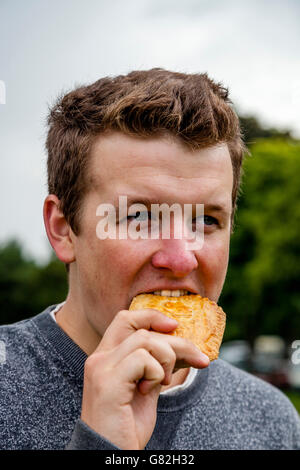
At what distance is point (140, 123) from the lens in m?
3.27

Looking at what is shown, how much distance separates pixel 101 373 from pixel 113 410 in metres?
0.18

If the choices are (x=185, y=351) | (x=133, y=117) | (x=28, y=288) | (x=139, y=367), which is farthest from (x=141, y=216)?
(x=28, y=288)

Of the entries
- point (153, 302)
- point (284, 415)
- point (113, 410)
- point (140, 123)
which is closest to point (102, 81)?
point (140, 123)

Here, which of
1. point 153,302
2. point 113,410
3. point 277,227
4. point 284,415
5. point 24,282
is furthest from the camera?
point 24,282

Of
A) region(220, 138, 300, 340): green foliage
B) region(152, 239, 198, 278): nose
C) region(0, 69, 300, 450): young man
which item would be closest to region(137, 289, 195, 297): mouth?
region(0, 69, 300, 450): young man

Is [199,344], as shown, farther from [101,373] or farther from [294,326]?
[294,326]

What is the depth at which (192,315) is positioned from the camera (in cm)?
316

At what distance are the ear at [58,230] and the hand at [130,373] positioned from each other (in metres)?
1.02

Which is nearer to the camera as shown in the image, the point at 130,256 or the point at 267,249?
the point at 130,256

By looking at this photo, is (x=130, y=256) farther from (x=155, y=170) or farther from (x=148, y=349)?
(x=148, y=349)

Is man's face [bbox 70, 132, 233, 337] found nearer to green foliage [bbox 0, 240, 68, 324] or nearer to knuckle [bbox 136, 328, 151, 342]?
knuckle [bbox 136, 328, 151, 342]

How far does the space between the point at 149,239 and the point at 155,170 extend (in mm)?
410

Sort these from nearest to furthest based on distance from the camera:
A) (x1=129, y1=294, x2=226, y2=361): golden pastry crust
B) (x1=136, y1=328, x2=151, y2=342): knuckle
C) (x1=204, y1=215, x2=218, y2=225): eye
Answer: (x1=136, y1=328, x2=151, y2=342): knuckle, (x1=129, y1=294, x2=226, y2=361): golden pastry crust, (x1=204, y1=215, x2=218, y2=225): eye

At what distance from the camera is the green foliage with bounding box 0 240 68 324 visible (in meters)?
53.9
